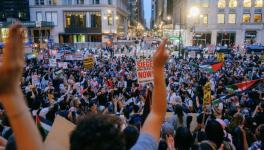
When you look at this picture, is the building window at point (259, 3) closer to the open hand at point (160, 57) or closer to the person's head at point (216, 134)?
the person's head at point (216, 134)

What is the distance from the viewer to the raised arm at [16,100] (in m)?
1.31

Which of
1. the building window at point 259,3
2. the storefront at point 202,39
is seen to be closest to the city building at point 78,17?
the storefront at point 202,39

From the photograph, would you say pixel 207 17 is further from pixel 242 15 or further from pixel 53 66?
pixel 53 66

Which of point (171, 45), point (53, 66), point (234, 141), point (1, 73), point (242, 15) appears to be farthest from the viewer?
point (242, 15)

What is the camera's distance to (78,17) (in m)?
68.1

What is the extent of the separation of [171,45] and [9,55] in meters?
43.9

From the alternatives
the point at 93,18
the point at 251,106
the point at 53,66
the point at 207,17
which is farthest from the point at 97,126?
the point at 93,18

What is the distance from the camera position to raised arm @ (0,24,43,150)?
4.31 feet

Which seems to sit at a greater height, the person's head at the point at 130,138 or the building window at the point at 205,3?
the building window at the point at 205,3

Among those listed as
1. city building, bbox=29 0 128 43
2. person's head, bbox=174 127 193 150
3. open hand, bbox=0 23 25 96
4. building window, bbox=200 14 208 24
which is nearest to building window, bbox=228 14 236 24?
building window, bbox=200 14 208 24

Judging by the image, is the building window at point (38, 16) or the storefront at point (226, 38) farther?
the building window at point (38, 16)

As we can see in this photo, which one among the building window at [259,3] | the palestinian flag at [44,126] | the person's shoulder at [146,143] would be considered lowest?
the palestinian flag at [44,126]

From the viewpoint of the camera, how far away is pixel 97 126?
148 cm

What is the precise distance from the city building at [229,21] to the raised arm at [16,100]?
56.6 metres
